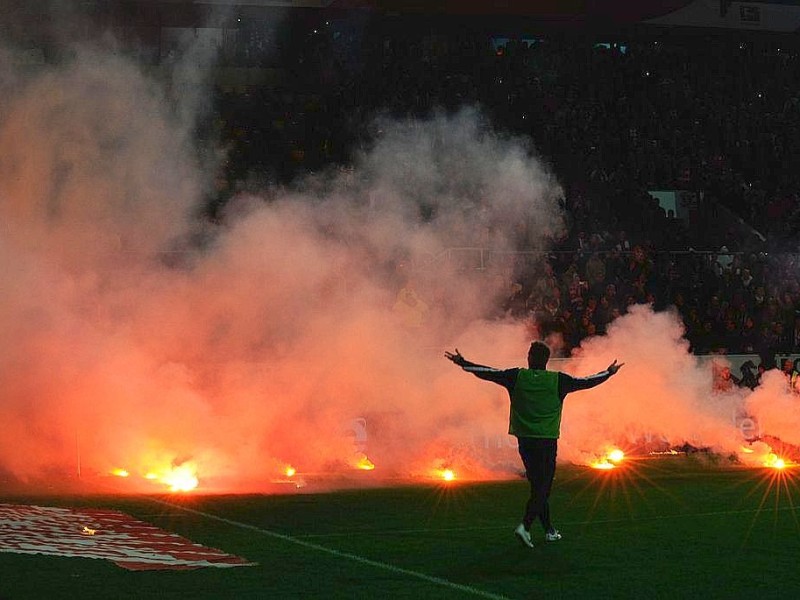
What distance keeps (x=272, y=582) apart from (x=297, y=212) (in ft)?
32.8

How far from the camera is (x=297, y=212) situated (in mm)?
17250

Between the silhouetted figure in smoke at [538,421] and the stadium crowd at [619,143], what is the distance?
8.75m

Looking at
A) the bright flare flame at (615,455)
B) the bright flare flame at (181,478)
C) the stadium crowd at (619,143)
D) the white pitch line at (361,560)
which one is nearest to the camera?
the white pitch line at (361,560)

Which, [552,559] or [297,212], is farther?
[297,212]

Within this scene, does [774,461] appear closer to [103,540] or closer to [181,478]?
[181,478]

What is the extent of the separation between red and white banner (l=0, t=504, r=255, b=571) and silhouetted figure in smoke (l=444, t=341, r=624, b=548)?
2295mm

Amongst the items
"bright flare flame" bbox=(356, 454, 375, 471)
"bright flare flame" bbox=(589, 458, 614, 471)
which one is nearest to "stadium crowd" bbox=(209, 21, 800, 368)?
"bright flare flame" bbox=(589, 458, 614, 471)

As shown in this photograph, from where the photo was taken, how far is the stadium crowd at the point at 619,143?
20.5m

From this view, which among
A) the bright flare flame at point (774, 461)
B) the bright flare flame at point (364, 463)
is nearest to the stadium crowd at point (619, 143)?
the bright flare flame at point (774, 461)

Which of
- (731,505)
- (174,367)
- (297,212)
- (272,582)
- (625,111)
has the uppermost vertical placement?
(625,111)

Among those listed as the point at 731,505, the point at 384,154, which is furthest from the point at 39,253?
the point at 731,505

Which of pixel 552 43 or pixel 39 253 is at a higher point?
pixel 552 43

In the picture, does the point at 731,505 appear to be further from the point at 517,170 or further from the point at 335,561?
the point at 517,170

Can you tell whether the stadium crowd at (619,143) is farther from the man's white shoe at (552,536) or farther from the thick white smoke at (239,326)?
the man's white shoe at (552,536)
